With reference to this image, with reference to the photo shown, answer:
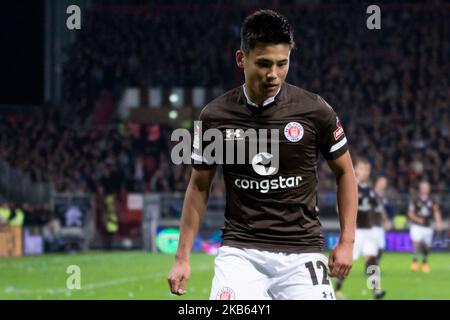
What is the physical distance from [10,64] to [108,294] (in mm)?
17683

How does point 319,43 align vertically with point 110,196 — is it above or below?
above

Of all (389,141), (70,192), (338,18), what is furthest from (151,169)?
(338,18)

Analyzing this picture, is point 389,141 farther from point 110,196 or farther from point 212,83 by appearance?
point 110,196

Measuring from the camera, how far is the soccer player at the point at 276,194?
5.07m

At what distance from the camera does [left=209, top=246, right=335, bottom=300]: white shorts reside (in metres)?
5.05

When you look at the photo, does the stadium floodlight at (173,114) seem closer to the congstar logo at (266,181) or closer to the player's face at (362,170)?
the player's face at (362,170)

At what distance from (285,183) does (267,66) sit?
0.66m

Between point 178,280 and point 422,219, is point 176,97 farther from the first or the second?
point 178,280

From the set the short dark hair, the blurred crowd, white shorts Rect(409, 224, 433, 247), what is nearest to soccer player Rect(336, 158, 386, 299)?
white shorts Rect(409, 224, 433, 247)

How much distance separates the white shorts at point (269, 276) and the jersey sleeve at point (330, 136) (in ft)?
1.87

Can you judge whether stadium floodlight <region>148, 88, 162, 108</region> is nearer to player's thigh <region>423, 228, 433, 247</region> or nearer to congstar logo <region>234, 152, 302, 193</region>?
player's thigh <region>423, 228, 433, 247</region>

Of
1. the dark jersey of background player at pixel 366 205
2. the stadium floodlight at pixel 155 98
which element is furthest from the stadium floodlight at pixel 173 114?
the dark jersey of background player at pixel 366 205

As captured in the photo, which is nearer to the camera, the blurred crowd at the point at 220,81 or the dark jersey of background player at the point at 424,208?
the dark jersey of background player at the point at 424,208
